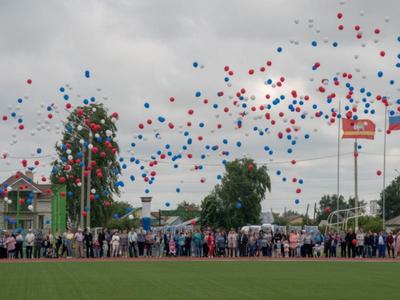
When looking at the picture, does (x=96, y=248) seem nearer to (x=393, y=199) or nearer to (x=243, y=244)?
(x=243, y=244)

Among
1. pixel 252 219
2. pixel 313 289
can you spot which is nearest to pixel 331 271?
pixel 313 289

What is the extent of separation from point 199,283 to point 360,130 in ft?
84.3

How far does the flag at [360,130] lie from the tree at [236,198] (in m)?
39.8

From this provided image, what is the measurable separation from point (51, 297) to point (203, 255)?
2525cm

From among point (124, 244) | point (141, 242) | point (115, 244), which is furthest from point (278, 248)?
point (115, 244)

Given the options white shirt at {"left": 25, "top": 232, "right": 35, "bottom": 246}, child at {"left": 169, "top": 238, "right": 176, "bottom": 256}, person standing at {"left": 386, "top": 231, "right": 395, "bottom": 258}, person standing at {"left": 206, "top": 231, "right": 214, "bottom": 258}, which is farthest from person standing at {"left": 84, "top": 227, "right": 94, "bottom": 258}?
person standing at {"left": 386, "top": 231, "right": 395, "bottom": 258}

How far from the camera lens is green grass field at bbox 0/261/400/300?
18.5m

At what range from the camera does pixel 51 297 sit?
1800 cm

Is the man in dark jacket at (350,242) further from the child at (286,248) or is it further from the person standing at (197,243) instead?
the person standing at (197,243)

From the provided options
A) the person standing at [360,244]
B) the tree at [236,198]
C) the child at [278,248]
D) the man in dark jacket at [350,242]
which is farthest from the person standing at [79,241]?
the tree at [236,198]

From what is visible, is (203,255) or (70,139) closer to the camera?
(203,255)

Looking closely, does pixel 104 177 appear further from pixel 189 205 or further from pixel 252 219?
pixel 189 205

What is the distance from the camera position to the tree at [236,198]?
8738cm

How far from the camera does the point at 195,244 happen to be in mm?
43094
